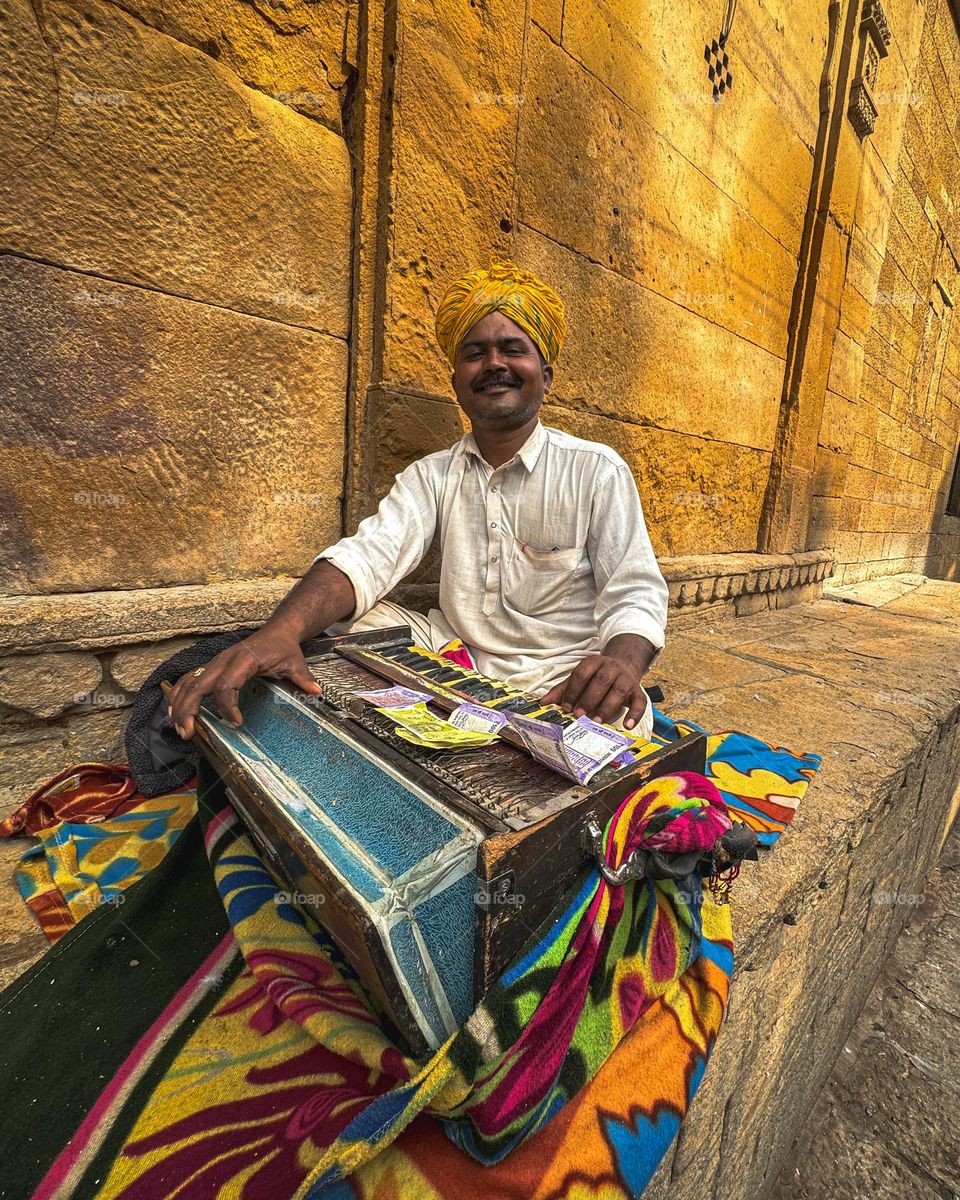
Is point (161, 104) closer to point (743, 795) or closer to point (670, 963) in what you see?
point (670, 963)

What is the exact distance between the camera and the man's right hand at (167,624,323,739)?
3.85ft

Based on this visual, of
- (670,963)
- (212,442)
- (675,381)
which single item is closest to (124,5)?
(212,442)

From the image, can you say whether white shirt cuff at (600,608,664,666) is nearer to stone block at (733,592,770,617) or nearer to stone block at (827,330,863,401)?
stone block at (733,592,770,617)

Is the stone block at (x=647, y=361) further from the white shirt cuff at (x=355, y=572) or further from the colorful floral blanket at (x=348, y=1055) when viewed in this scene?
the colorful floral blanket at (x=348, y=1055)

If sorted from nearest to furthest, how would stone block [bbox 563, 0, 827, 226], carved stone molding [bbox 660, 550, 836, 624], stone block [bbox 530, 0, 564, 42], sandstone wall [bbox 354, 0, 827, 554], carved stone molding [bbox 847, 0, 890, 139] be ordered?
sandstone wall [bbox 354, 0, 827, 554], stone block [bbox 530, 0, 564, 42], stone block [bbox 563, 0, 827, 226], carved stone molding [bbox 660, 550, 836, 624], carved stone molding [bbox 847, 0, 890, 139]

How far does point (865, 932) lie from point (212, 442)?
3029mm

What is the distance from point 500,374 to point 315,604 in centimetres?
90

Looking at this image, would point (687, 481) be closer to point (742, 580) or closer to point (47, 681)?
point (742, 580)

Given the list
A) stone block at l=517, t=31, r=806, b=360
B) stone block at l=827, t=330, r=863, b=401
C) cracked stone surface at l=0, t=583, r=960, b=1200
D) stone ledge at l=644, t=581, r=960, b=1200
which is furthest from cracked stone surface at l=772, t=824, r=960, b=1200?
stone block at l=827, t=330, r=863, b=401

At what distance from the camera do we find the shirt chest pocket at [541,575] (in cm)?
178

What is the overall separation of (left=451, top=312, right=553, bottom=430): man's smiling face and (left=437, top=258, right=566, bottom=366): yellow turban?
3 cm

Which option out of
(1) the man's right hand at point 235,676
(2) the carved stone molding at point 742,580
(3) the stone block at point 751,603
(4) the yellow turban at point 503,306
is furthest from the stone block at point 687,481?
(1) the man's right hand at point 235,676

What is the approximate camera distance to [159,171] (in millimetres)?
1573

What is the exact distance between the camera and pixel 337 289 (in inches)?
78.6
